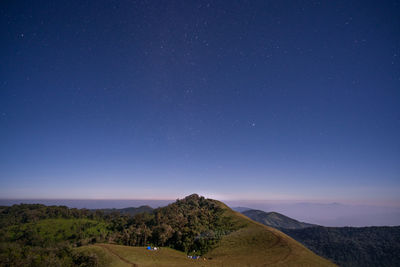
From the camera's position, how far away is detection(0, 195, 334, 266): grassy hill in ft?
151

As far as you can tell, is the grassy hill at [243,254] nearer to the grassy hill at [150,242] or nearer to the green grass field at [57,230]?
the grassy hill at [150,242]

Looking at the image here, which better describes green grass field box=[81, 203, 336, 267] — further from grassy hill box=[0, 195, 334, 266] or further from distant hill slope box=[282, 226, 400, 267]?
distant hill slope box=[282, 226, 400, 267]

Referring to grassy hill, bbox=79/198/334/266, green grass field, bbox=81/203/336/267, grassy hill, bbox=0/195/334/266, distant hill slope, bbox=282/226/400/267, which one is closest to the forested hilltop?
→ grassy hill, bbox=0/195/334/266

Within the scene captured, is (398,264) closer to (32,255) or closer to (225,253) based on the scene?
(225,253)

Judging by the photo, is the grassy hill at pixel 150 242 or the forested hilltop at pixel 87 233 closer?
the forested hilltop at pixel 87 233

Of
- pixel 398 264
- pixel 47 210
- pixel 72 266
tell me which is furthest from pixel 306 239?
pixel 47 210

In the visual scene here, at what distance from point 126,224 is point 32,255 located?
89313 millimetres

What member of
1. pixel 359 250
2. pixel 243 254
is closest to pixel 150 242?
pixel 243 254

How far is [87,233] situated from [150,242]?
60.2 metres

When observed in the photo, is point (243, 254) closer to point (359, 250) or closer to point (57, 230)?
point (57, 230)

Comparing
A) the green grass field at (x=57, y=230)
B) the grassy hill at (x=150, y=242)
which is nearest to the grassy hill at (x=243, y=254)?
the grassy hill at (x=150, y=242)

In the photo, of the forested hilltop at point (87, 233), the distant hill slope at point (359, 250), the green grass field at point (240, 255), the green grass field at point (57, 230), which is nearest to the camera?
the forested hilltop at point (87, 233)

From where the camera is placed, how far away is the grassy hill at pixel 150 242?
151 ft

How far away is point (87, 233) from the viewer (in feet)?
385
